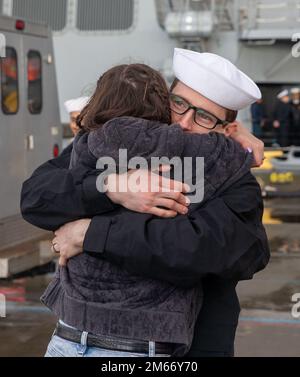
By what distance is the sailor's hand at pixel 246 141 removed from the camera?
2.29 m

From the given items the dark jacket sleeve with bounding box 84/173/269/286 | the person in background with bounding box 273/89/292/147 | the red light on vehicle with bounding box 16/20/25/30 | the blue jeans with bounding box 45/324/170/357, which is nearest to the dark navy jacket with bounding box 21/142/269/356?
the dark jacket sleeve with bounding box 84/173/269/286

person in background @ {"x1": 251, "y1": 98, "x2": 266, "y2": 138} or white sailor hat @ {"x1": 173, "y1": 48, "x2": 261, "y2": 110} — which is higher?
white sailor hat @ {"x1": 173, "y1": 48, "x2": 261, "y2": 110}

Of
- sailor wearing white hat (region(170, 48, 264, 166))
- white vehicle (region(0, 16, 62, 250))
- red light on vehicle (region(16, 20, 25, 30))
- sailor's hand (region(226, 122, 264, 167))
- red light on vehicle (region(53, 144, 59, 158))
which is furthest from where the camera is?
red light on vehicle (region(53, 144, 59, 158))

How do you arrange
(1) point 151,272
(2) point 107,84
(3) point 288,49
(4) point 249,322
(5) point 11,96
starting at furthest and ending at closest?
(3) point 288,49
(5) point 11,96
(4) point 249,322
(2) point 107,84
(1) point 151,272

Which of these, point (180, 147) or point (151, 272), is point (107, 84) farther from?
point (151, 272)

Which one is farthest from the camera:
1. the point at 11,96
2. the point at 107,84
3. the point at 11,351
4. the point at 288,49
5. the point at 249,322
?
the point at 288,49

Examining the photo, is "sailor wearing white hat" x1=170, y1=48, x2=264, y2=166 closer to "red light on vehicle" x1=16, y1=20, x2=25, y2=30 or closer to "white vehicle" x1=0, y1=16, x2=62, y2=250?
"white vehicle" x1=0, y1=16, x2=62, y2=250

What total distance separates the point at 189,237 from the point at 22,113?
19.8 ft

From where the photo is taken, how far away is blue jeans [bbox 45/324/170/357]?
6.78 feet

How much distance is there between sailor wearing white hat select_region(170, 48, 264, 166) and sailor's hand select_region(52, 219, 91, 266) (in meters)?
0.42

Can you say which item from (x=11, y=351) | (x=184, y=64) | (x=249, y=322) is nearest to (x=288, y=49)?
(x=249, y=322)

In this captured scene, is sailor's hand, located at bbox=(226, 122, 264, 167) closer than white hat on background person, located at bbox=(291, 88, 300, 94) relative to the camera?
Yes

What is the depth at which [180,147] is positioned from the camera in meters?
2.03
